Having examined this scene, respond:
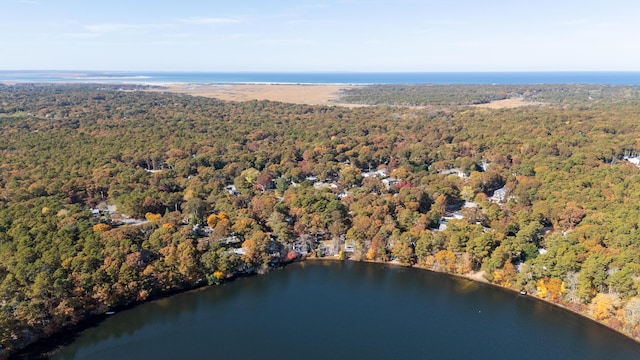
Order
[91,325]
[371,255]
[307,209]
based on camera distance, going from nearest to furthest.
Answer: [91,325], [371,255], [307,209]

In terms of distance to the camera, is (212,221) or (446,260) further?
(212,221)

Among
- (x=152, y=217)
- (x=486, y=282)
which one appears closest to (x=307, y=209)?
(x=152, y=217)

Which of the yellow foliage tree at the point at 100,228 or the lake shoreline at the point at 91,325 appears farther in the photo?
the yellow foliage tree at the point at 100,228

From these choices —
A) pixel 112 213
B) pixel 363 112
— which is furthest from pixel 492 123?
pixel 112 213

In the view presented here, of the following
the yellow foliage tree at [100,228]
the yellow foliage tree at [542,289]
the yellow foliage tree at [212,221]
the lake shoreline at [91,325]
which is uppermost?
the yellow foliage tree at [100,228]

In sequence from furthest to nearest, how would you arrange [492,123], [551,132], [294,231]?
[492,123]
[551,132]
[294,231]

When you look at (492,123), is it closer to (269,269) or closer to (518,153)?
(518,153)

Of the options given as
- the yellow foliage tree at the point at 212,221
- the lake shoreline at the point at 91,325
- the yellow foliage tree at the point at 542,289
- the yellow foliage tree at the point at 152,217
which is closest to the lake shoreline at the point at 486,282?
the lake shoreline at the point at 91,325

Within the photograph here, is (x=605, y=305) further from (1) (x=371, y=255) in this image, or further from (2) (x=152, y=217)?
(2) (x=152, y=217)

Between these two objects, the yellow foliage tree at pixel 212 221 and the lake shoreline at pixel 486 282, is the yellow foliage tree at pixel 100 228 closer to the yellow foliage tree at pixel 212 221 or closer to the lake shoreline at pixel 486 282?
the yellow foliage tree at pixel 212 221
